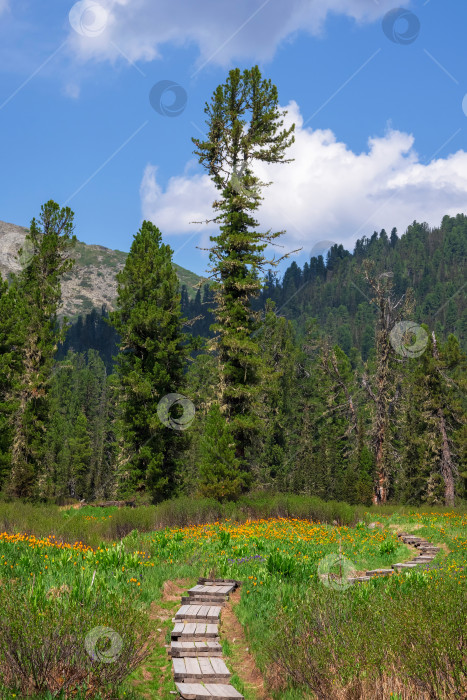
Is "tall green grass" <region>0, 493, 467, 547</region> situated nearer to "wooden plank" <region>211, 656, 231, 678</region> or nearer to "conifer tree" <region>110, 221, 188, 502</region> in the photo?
"conifer tree" <region>110, 221, 188, 502</region>

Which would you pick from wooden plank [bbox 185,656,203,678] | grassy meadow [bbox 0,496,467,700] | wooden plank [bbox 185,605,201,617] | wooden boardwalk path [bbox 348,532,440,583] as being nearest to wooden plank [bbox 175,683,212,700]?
wooden plank [bbox 185,656,203,678]

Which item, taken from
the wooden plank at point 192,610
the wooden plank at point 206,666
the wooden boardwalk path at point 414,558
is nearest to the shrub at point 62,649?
the wooden plank at point 206,666

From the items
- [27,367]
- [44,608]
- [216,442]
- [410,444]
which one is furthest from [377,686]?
[410,444]

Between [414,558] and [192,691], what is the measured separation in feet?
29.0

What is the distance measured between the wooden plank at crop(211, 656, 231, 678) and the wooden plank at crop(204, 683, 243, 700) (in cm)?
14

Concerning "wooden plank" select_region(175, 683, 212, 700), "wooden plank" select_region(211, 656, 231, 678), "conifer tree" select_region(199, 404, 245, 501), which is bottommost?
"wooden plank" select_region(211, 656, 231, 678)

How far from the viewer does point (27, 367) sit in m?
25.3

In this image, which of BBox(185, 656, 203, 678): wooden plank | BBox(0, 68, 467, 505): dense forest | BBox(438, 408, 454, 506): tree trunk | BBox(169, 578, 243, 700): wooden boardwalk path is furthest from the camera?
BBox(438, 408, 454, 506): tree trunk

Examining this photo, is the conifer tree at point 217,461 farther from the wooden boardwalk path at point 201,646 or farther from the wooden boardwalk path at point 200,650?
the wooden boardwalk path at point 200,650

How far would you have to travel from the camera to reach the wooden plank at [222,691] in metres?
4.68

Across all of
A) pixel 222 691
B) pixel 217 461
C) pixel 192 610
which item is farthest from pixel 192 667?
pixel 217 461

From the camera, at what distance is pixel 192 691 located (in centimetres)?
484

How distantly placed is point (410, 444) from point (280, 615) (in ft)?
125

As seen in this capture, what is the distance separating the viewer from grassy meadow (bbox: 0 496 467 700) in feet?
13.9
